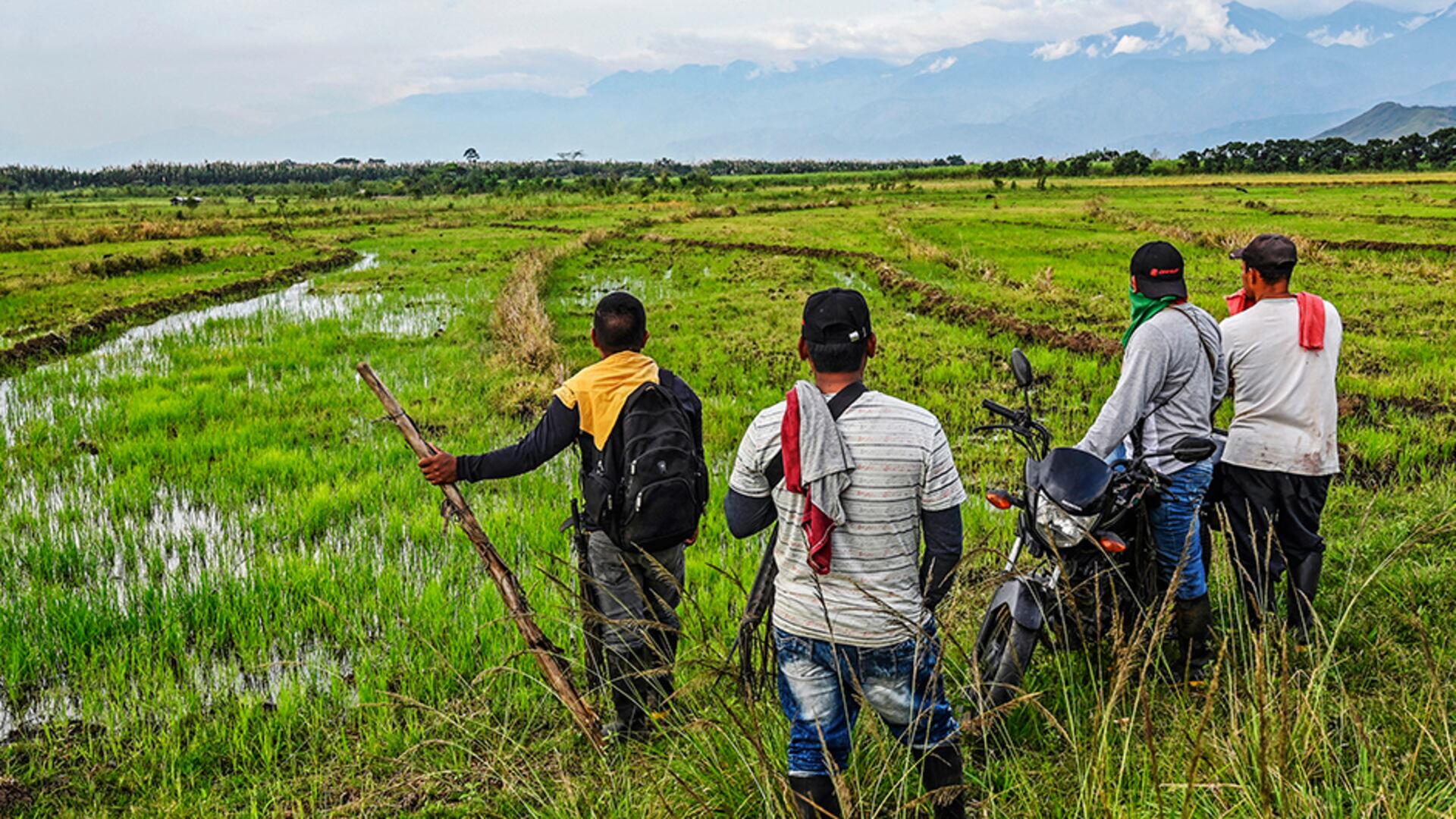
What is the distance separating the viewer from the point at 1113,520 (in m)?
3.01

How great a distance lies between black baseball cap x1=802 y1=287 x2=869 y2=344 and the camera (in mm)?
2176

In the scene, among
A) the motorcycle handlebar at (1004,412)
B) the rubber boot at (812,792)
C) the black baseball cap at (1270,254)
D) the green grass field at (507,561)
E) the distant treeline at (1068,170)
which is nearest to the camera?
the rubber boot at (812,792)

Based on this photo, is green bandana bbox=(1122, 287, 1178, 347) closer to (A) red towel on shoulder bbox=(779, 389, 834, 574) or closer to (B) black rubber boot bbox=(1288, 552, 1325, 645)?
(B) black rubber boot bbox=(1288, 552, 1325, 645)

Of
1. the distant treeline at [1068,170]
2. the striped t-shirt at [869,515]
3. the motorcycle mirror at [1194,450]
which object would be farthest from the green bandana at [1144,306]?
the distant treeline at [1068,170]

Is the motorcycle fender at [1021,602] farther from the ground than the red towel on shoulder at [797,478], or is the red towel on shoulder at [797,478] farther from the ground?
the red towel on shoulder at [797,478]

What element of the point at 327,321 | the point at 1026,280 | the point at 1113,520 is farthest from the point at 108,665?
the point at 1026,280

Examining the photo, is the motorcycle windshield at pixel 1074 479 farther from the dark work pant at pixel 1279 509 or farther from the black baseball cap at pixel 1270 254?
the black baseball cap at pixel 1270 254

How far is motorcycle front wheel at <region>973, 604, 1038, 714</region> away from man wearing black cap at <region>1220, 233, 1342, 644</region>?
1.07 meters

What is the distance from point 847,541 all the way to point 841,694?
44 cm

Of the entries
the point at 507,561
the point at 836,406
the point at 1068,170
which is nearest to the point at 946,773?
the point at 836,406

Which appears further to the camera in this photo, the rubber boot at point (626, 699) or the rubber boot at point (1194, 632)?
the rubber boot at point (1194, 632)

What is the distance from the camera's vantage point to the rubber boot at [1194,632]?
3367 mm

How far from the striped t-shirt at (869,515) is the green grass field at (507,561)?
0.73 ft

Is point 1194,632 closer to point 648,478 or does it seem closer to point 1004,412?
point 1004,412
